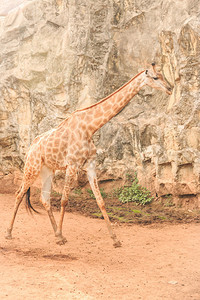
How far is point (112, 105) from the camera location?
235 inches

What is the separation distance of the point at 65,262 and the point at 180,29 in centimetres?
598

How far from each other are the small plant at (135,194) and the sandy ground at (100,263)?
4.98 ft

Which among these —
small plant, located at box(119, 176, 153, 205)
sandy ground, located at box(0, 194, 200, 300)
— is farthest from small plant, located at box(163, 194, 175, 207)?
sandy ground, located at box(0, 194, 200, 300)

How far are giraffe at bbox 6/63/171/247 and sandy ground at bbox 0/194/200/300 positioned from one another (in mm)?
431

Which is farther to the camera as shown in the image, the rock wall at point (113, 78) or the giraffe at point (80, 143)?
the rock wall at point (113, 78)

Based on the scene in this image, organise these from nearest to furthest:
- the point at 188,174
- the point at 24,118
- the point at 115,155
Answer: the point at 188,174 → the point at 115,155 → the point at 24,118

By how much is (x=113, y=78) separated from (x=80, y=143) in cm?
468

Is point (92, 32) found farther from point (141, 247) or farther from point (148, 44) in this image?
point (141, 247)

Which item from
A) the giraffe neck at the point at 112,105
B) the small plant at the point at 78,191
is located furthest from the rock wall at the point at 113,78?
the giraffe neck at the point at 112,105

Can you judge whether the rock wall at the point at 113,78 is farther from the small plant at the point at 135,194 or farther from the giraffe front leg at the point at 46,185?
the giraffe front leg at the point at 46,185

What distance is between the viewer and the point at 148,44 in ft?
31.8

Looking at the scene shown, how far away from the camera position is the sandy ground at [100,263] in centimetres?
367

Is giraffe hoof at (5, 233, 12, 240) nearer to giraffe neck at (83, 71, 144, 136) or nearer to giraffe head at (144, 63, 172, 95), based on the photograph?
giraffe neck at (83, 71, 144, 136)

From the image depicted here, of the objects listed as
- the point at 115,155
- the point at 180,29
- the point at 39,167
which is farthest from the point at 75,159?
the point at 180,29
